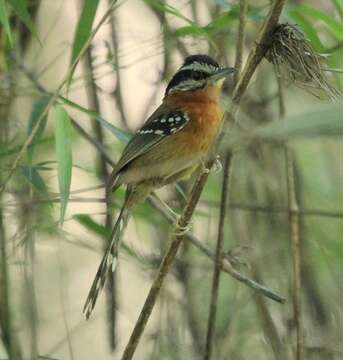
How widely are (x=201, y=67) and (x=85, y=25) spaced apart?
82 cm

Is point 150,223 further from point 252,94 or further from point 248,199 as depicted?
point 252,94

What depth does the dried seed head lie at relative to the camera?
89.9 inches

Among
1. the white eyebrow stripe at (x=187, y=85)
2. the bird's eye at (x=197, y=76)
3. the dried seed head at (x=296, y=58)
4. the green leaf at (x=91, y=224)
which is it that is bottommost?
the green leaf at (x=91, y=224)

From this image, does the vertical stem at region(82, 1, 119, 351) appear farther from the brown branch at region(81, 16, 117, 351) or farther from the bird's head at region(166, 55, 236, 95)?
the bird's head at region(166, 55, 236, 95)

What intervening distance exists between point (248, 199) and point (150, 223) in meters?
0.50

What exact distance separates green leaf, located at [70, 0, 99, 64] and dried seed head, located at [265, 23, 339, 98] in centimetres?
69

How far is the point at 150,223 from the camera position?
4.06m

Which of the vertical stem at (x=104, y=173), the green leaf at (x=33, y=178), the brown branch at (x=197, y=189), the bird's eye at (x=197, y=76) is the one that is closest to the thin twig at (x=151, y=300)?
the brown branch at (x=197, y=189)

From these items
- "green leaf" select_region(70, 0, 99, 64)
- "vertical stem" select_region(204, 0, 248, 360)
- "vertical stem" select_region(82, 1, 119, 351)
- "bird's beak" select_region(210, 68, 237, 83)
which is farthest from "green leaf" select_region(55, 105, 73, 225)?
"vertical stem" select_region(82, 1, 119, 351)

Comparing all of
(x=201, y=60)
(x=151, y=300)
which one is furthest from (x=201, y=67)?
(x=151, y=300)

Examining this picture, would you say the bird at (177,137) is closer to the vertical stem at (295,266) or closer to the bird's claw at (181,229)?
the vertical stem at (295,266)

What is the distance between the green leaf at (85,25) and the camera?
2.76 meters

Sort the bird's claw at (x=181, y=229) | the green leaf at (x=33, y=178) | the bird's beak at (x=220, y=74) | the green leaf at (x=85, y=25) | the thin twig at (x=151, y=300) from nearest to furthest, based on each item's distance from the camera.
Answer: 1. the thin twig at (x=151, y=300)
2. the bird's claw at (x=181, y=229)
3. the green leaf at (x=85, y=25)
4. the green leaf at (x=33, y=178)
5. the bird's beak at (x=220, y=74)

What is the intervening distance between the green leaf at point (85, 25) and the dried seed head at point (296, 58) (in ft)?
2.27
